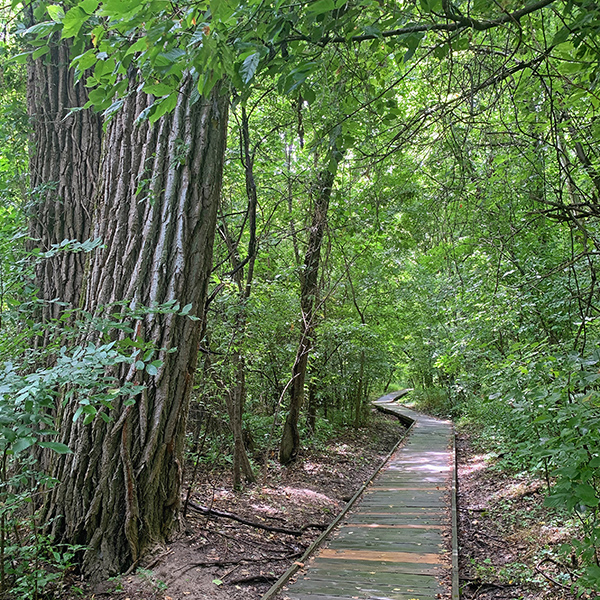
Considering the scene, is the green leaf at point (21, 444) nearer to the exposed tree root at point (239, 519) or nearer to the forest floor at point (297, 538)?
the forest floor at point (297, 538)

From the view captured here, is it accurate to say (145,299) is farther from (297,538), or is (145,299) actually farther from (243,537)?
(297,538)

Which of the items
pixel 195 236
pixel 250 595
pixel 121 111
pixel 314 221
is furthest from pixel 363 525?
pixel 121 111

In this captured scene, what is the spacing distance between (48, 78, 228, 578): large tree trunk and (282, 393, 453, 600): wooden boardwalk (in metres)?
1.61

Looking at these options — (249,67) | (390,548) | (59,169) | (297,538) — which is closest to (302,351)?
(297,538)

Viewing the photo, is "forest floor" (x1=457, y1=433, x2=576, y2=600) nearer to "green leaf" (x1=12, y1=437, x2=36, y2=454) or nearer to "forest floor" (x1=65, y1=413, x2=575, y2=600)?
"forest floor" (x1=65, y1=413, x2=575, y2=600)

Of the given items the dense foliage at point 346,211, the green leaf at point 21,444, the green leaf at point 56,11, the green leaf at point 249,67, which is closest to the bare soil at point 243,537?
the dense foliage at point 346,211

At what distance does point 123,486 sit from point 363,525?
3.89m

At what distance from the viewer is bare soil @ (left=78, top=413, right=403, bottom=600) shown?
11.6 feet

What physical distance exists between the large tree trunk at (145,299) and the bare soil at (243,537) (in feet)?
0.77

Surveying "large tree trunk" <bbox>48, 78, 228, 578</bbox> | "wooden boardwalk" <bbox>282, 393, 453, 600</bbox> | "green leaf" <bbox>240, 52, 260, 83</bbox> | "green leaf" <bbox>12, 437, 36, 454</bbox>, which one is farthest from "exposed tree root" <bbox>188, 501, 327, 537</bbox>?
"green leaf" <bbox>240, 52, 260, 83</bbox>

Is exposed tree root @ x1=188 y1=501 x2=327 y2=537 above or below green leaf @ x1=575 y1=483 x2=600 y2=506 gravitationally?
below

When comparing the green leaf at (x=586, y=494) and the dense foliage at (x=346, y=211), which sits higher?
the dense foliage at (x=346, y=211)

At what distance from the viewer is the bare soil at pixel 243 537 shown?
355 cm

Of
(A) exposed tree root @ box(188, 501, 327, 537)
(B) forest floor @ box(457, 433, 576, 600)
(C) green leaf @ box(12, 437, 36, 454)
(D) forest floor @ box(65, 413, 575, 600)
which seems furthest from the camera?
(A) exposed tree root @ box(188, 501, 327, 537)
